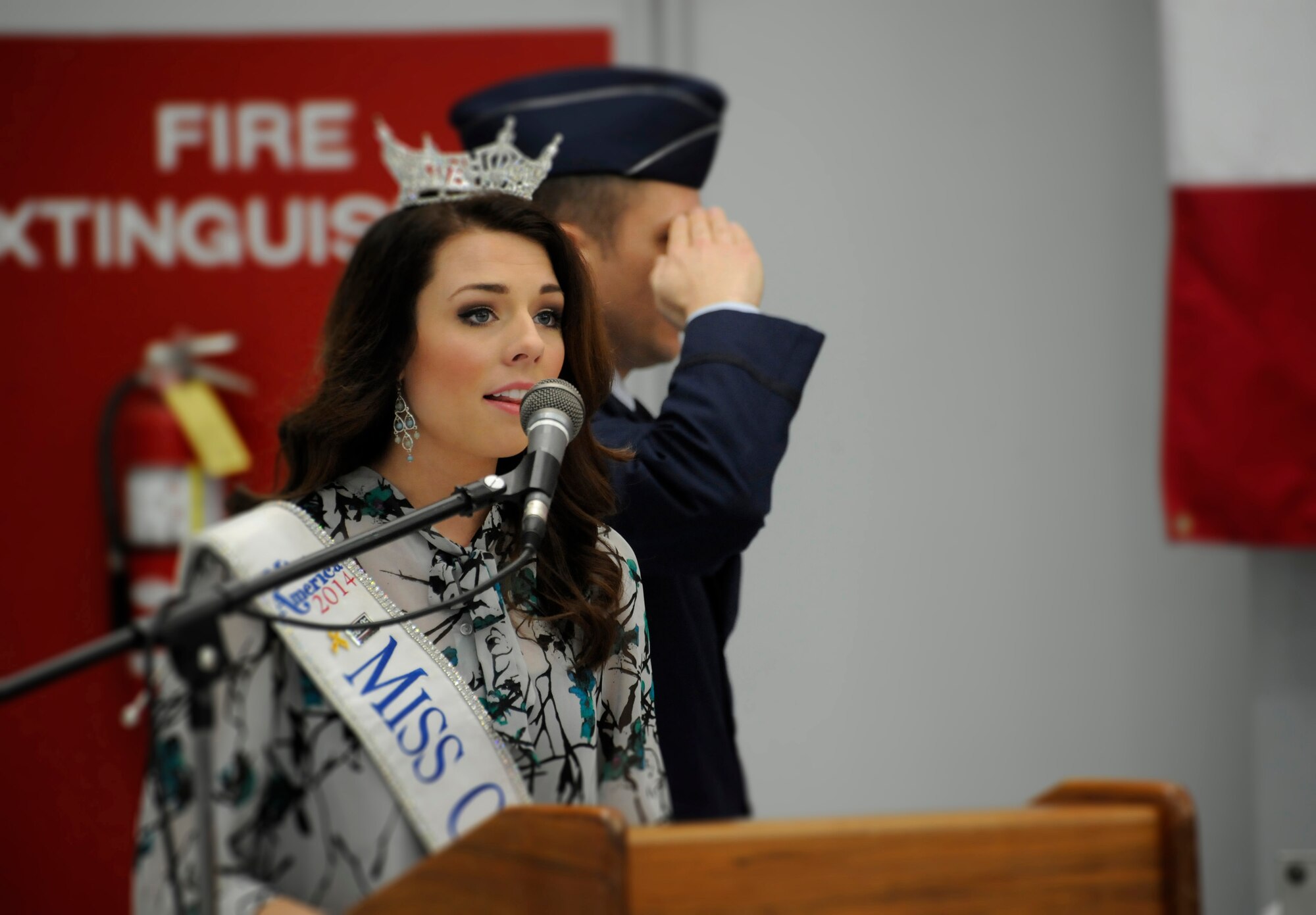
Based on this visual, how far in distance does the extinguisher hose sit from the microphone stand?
170 cm

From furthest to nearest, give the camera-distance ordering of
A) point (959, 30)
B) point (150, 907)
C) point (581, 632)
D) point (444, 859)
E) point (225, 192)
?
1. point (225, 192)
2. point (959, 30)
3. point (581, 632)
4. point (150, 907)
5. point (444, 859)

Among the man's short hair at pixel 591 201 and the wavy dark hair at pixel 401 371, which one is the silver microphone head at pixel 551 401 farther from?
the man's short hair at pixel 591 201

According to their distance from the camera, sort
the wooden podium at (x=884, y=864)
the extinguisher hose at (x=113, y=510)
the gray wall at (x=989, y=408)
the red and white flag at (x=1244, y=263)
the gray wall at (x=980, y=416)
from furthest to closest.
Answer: the extinguisher hose at (x=113, y=510) → the red and white flag at (x=1244, y=263) → the gray wall at (x=989, y=408) → the gray wall at (x=980, y=416) → the wooden podium at (x=884, y=864)

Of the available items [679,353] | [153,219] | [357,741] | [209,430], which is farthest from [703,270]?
[153,219]

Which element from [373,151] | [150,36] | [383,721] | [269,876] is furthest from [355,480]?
[150,36]

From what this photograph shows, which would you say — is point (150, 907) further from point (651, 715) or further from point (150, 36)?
point (150, 36)

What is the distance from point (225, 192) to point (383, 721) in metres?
1.79

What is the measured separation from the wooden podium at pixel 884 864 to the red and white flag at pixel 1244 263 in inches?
63.9

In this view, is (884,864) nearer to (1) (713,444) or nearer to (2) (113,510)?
(1) (713,444)

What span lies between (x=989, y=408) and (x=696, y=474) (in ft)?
3.84

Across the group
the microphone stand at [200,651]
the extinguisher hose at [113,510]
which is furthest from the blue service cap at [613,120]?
the extinguisher hose at [113,510]

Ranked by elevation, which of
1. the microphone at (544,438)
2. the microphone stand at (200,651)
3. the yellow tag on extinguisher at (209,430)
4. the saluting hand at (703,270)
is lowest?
the microphone stand at (200,651)

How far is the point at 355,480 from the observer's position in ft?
4.34

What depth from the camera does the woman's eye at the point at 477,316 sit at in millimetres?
1316
